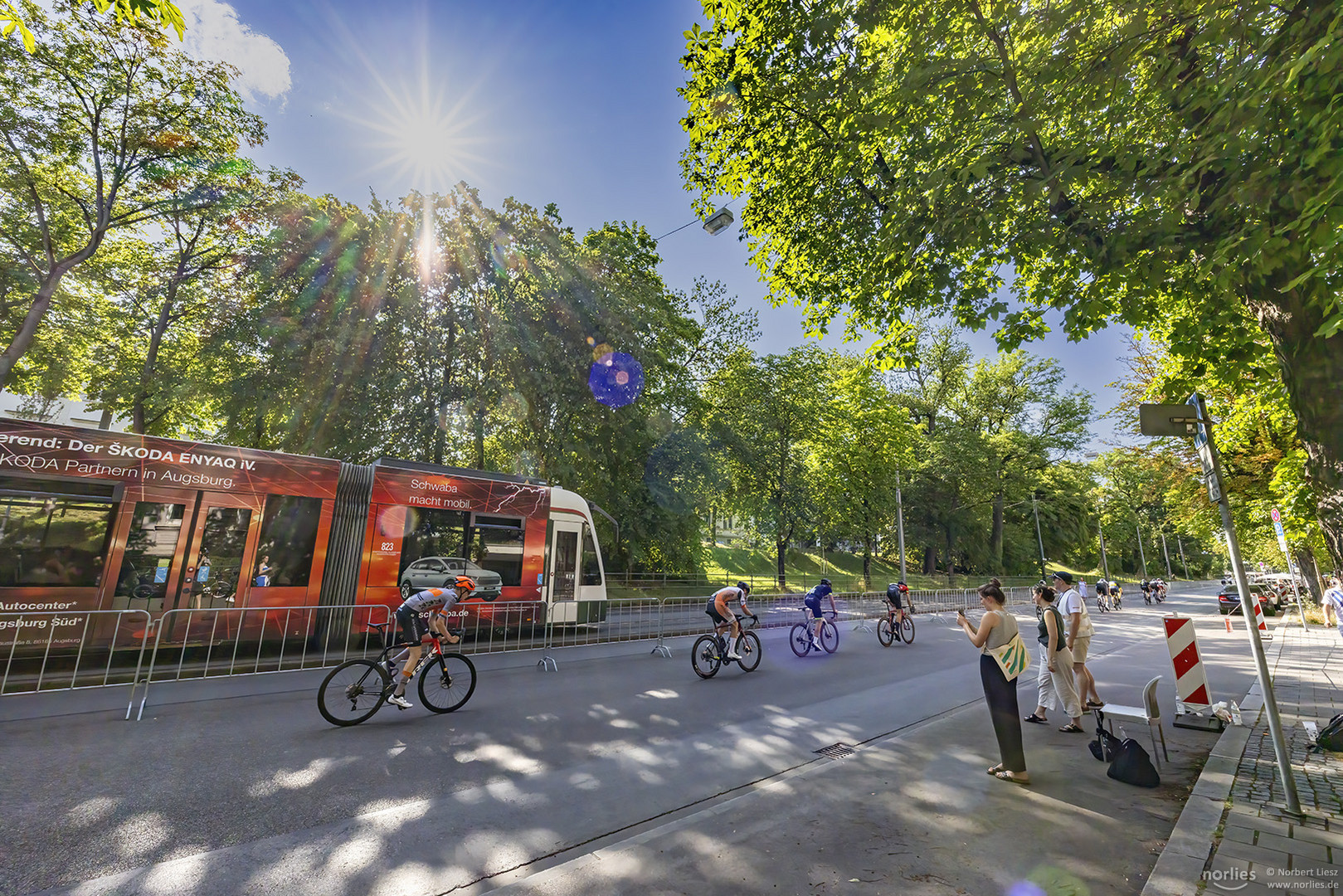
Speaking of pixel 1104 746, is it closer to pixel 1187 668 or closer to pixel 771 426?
pixel 1187 668

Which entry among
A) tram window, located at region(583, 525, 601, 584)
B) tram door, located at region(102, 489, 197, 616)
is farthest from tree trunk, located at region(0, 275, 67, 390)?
tram window, located at region(583, 525, 601, 584)

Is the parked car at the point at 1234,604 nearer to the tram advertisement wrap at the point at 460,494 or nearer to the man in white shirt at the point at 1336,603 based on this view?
the man in white shirt at the point at 1336,603

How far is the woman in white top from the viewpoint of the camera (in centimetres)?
483

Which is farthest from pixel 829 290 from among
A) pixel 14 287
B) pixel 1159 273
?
pixel 14 287

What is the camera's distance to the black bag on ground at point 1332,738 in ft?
17.6

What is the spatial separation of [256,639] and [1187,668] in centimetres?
1435

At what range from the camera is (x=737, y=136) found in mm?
8305

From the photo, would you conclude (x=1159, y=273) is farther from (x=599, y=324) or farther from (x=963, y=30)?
(x=599, y=324)

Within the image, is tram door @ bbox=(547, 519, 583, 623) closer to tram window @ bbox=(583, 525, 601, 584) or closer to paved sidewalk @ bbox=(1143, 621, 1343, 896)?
tram window @ bbox=(583, 525, 601, 584)

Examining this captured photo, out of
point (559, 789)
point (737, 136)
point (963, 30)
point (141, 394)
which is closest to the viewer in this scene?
point (559, 789)

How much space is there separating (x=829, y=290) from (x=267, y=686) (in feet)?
34.2

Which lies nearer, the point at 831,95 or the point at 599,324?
the point at 831,95

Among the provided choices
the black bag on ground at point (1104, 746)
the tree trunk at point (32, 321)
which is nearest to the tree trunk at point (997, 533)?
the black bag on ground at point (1104, 746)

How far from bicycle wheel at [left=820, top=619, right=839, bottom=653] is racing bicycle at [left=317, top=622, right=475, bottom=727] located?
7570mm
